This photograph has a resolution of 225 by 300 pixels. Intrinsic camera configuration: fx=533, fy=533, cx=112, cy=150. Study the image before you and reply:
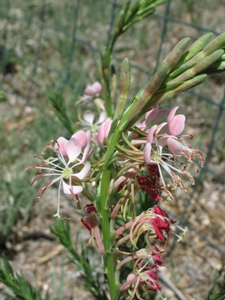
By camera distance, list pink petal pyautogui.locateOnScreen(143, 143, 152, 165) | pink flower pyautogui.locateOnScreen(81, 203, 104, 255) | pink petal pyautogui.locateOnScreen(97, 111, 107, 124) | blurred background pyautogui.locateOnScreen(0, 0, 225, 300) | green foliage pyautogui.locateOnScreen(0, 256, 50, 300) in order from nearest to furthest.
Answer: pink petal pyautogui.locateOnScreen(143, 143, 152, 165) < pink flower pyautogui.locateOnScreen(81, 203, 104, 255) < green foliage pyautogui.locateOnScreen(0, 256, 50, 300) < pink petal pyautogui.locateOnScreen(97, 111, 107, 124) < blurred background pyautogui.locateOnScreen(0, 0, 225, 300)

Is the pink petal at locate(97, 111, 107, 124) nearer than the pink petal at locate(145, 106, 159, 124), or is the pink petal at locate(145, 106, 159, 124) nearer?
the pink petal at locate(145, 106, 159, 124)

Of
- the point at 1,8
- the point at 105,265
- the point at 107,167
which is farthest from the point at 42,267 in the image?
the point at 1,8

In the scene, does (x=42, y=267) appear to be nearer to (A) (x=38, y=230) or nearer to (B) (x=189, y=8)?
(A) (x=38, y=230)

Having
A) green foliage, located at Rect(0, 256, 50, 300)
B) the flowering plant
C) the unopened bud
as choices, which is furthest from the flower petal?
green foliage, located at Rect(0, 256, 50, 300)

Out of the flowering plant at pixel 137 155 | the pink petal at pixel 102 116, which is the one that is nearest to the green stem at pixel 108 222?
the flowering plant at pixel 137 155

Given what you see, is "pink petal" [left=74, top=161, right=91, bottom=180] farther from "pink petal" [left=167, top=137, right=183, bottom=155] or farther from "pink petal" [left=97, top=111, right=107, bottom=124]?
"pink petal" [left=97, top=111, right=107, bottom=124]

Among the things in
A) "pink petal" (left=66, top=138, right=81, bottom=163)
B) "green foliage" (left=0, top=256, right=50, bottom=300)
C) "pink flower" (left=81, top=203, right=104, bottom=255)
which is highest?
"pink petal" (left=66, top=138, right=81, bottom=163)

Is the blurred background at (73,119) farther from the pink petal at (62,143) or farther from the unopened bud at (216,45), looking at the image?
the unopened bud at (216,45)

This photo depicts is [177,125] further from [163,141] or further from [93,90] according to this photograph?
[93,90]
